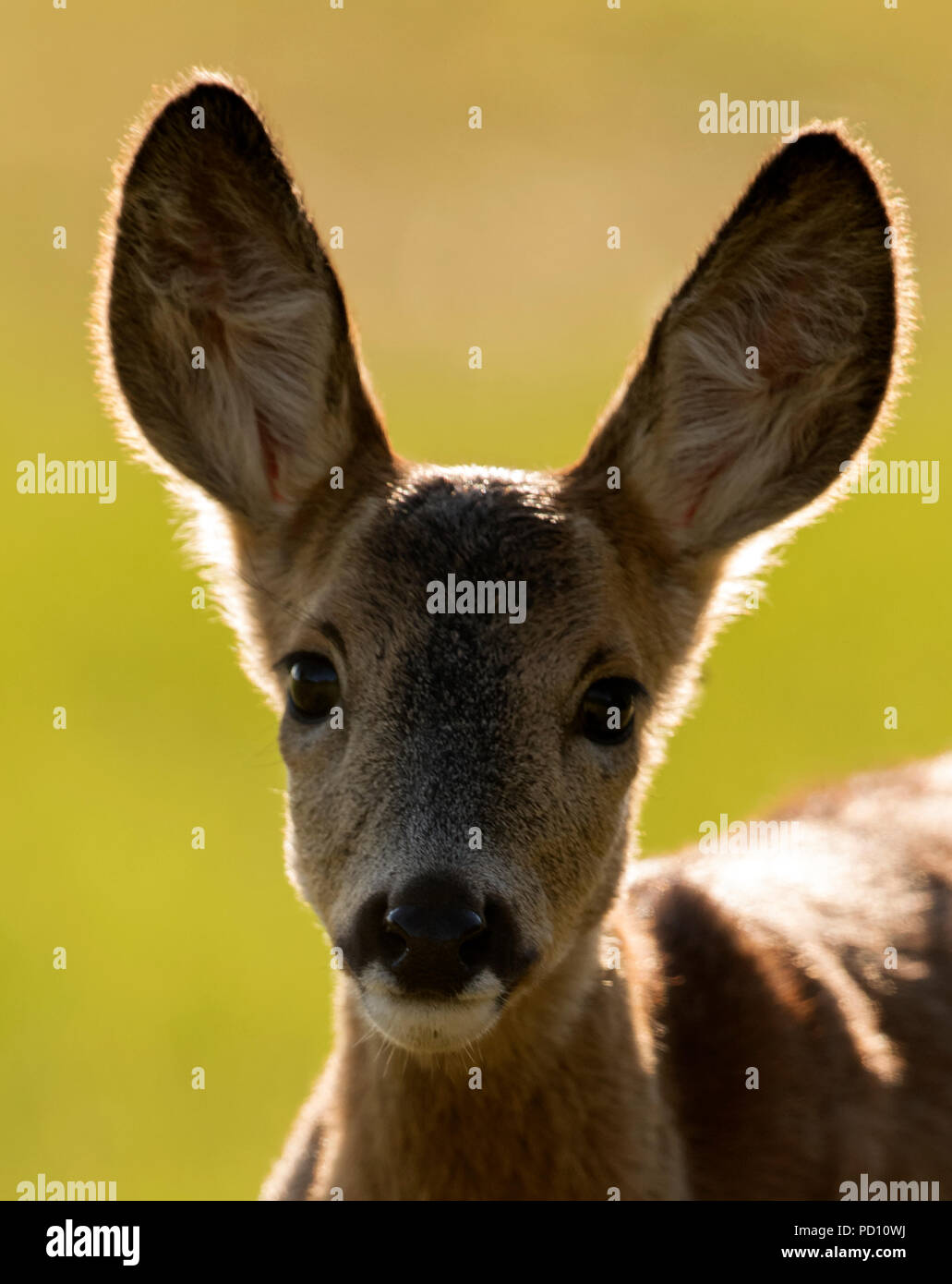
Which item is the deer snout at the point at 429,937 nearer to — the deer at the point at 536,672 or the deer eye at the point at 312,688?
the deer at the point at 536,672

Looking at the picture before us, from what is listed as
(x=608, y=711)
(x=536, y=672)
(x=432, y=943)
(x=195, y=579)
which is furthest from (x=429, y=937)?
(x=195, y=579)

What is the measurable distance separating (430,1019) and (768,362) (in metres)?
2.93

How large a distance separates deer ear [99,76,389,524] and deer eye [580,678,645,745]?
51.4 inches

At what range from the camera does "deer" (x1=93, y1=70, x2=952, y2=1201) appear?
5984 mm

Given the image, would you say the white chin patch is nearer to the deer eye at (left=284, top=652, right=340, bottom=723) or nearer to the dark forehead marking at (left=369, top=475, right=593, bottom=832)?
the dark forehead marking at (left=369, top=475, right=593, bottom=832)

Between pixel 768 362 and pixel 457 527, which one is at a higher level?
pixel 768 362

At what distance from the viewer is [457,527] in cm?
638

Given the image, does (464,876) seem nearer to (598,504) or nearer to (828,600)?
(598,504)

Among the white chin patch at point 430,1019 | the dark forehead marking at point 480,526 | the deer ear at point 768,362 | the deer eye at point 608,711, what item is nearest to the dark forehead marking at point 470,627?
the dark forehead marking at point 480,526

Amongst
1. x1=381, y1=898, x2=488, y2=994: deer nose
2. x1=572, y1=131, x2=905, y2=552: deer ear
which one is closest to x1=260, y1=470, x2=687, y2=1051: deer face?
x1=381, y1=898, x2=488, y2=994: deer nose

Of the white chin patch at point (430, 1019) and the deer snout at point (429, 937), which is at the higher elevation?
the deer snout at point (429, 937)

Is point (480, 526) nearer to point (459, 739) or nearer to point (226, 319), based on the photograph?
point (459, 739)

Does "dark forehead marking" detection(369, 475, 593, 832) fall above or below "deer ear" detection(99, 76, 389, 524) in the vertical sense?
below

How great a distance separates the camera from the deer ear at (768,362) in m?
6.68
